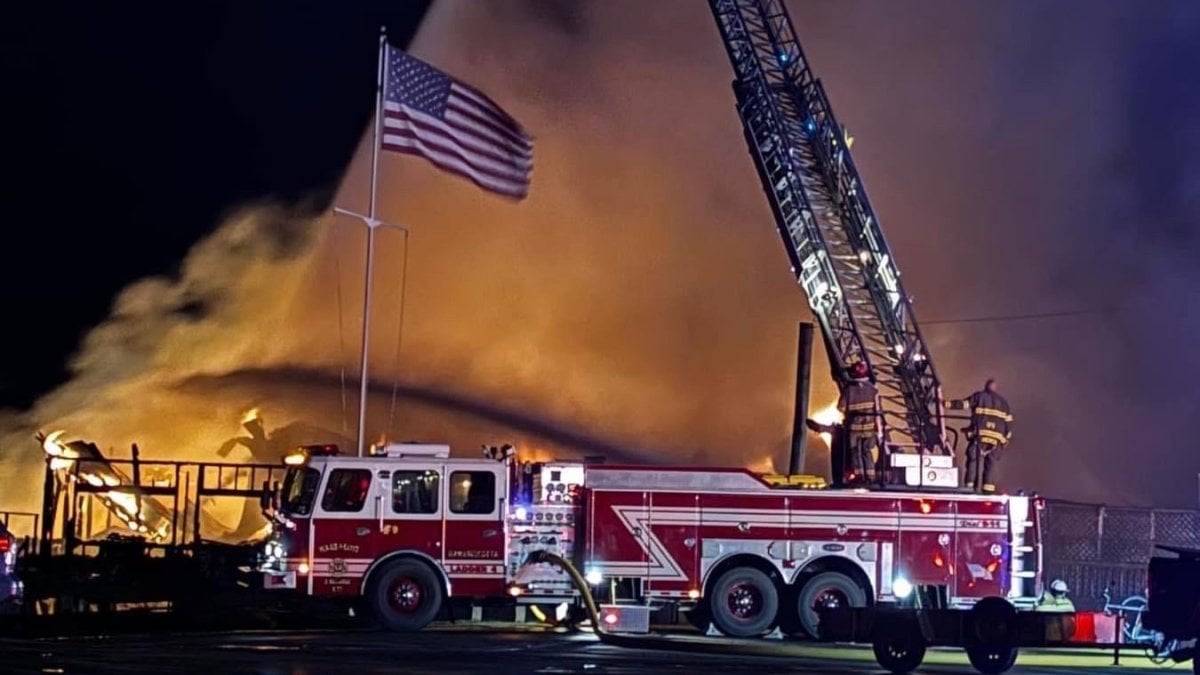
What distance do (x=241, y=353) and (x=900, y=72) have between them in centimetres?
1272

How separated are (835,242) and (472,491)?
8500 mm

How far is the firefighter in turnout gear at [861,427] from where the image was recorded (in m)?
22.1

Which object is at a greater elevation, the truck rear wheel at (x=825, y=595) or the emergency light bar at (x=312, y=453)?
the emergency light bar at (x=312, y=453)

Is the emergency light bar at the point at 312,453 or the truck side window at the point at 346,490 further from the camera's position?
the emergency light bar at the point at 312,453

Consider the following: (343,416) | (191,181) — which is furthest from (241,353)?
(191,181)

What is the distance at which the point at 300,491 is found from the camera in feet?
62.5

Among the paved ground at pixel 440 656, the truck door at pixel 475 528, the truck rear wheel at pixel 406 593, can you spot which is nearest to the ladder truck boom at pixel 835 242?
the truck door at pixel 475 528

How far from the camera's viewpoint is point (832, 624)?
1535 centimetres

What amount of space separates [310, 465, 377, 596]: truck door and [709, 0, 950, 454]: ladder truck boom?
7967 millimetres

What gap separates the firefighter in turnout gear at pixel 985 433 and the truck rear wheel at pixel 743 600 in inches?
163

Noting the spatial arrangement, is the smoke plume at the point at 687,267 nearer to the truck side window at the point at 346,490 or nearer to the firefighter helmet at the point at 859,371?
the firefighter helmet at the point at 859,371

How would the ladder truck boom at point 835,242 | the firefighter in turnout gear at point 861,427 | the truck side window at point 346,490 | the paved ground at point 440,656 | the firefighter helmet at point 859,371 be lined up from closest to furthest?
the paved ground at point 440,656 → the truck side window at point 346,490 → the firefighter in turnout gear at point 861,427 → the firefighter helmet at point 859,371 → the ladder truck boom at point 835,242

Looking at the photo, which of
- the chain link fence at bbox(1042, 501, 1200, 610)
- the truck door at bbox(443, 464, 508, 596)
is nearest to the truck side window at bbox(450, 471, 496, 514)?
the truck door at bbox(443, 464, 508, 596)

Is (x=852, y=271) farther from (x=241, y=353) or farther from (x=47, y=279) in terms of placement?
(x=47, y=279)
